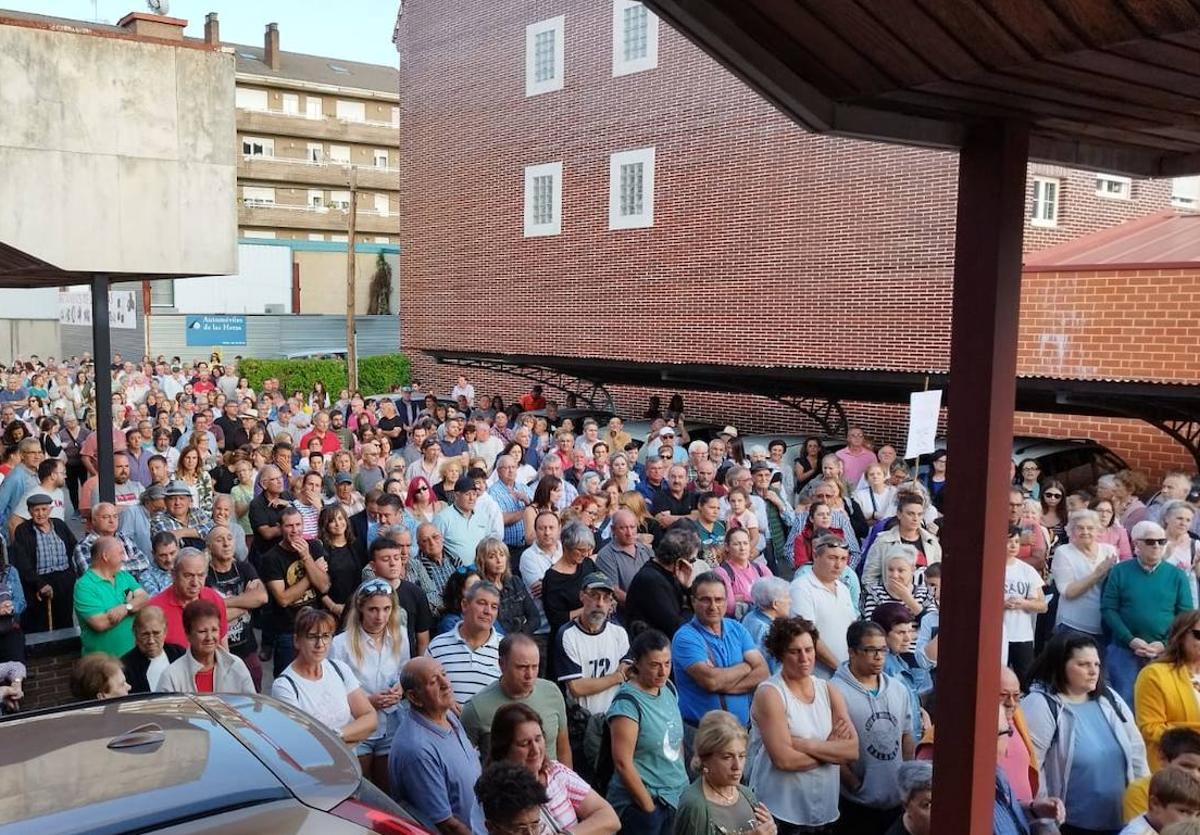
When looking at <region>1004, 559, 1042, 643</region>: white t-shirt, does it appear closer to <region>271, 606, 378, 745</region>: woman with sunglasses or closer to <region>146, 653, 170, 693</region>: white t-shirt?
<region>271, 606, 378, 745</region>: woman with sunglasses

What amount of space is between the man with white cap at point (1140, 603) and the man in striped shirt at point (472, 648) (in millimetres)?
3894

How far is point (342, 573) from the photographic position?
679cm

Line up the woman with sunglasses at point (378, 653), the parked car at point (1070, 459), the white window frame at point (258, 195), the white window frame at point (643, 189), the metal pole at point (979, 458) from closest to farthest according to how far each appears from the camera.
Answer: the metal pole at point (979, 458), the woman with sunglasses at point (378, 653), the parked car at point (1070, 459), the white window frame at point (643, 189), the white window frame at point (258, 195)

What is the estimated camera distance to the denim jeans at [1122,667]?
6441 mm

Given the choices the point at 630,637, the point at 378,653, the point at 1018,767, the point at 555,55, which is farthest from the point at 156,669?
the point at 555,55

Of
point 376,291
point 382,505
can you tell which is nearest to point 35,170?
point 382,505

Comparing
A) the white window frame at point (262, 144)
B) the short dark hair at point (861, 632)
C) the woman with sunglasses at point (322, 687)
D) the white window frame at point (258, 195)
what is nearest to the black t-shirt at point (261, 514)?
the woman with sunglasses at point (322, 687)

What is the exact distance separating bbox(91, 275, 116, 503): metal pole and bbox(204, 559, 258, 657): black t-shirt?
2.64 metres

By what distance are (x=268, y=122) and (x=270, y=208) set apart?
5.70 meters

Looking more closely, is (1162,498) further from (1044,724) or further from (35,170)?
(35,170)

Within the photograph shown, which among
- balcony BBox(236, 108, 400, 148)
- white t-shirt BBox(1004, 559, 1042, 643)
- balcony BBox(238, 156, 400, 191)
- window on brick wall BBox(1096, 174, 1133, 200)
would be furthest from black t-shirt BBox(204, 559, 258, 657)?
balcony BBox(236, 108, 400, 148)

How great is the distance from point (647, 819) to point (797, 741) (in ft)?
2.46

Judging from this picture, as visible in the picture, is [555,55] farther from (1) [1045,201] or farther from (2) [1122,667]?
(2) [1122,667]

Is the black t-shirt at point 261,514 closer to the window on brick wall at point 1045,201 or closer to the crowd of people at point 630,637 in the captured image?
the crowd of people at point 630,637
